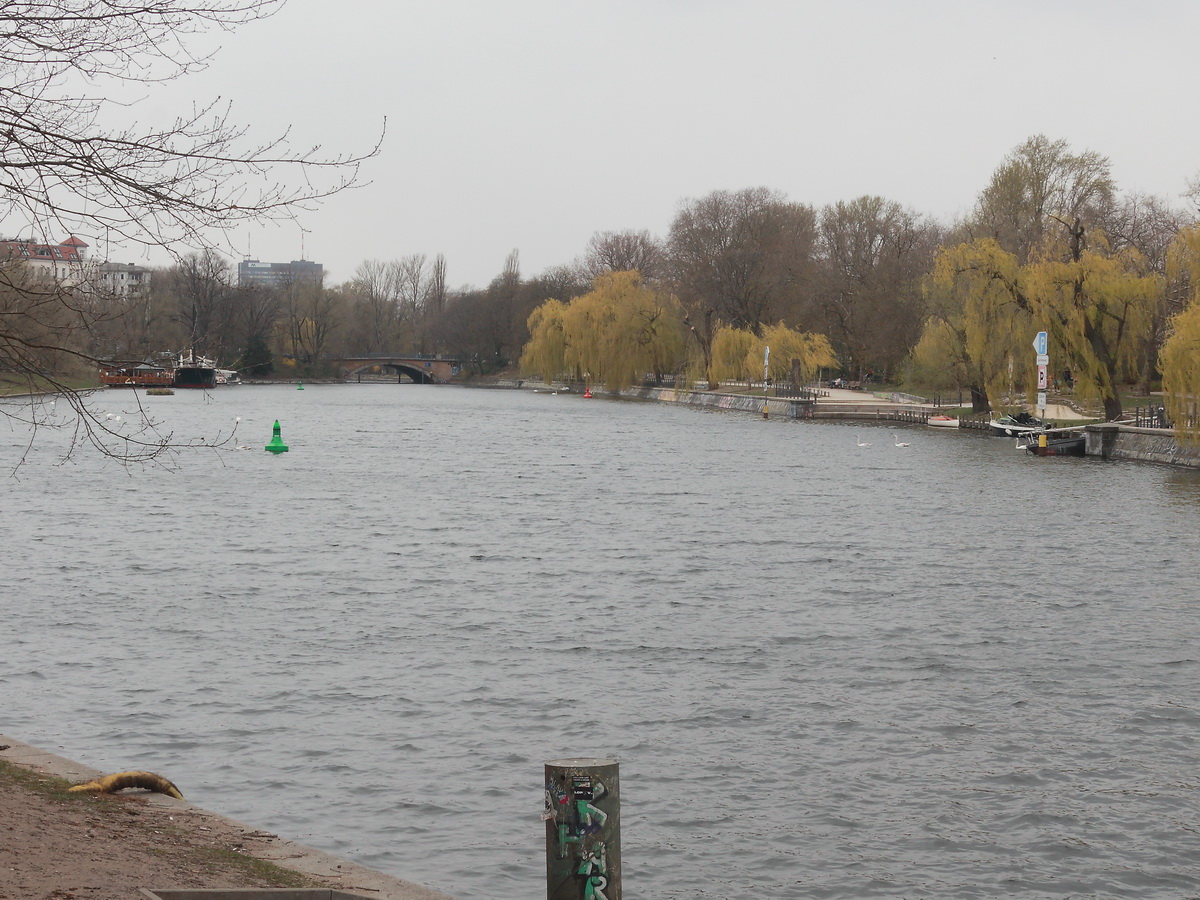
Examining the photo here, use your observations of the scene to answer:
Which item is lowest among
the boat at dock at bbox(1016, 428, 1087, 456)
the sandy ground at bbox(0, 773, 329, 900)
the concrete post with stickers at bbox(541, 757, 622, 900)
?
the sandy ground at bbox(0, 773, 329, 900)

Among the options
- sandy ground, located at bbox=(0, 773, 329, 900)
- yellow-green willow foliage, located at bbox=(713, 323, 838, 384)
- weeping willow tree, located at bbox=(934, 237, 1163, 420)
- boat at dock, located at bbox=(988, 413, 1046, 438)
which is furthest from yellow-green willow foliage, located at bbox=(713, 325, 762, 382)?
sandy ground, located at bbox=(0, 773, 329, 900)

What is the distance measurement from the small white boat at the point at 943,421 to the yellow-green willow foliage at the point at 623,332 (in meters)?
35.6

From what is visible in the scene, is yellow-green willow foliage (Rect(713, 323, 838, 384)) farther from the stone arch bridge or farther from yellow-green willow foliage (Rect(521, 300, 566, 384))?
the stone arch bridge

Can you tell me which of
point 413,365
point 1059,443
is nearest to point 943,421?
point 1059,443

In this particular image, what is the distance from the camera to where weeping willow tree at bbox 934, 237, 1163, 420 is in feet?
171

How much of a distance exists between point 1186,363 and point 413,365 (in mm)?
122093

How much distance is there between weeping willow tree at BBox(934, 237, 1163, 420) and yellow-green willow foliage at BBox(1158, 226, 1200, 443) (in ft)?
30.0

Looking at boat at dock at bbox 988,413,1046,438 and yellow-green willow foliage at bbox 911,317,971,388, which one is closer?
boat at dock at bbox 988,413,1046,438

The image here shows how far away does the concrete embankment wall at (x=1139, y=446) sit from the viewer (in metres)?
43.4

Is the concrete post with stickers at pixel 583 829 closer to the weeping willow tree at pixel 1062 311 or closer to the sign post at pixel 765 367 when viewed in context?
the weeping willow tree at pixel 1062 311

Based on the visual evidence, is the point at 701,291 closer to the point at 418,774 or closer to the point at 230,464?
the point at 230,464

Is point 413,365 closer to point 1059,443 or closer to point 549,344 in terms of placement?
point 549,344

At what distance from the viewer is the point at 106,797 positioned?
9.73 m

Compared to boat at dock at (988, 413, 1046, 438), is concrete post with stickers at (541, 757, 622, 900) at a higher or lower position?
lower
